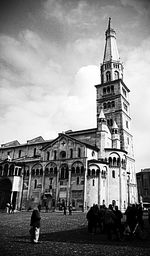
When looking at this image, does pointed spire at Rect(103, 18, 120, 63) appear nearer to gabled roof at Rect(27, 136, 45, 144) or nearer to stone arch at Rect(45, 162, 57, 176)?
Result: gabled roof at Rect(27, 136, 45, 144)

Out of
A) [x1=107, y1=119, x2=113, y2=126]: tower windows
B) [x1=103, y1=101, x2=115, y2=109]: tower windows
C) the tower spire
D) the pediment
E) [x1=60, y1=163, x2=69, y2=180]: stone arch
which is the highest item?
the tower spire

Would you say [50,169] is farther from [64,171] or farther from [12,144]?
[12,144]

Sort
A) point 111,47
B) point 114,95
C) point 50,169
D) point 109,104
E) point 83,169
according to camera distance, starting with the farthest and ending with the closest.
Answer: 1. point 111,47
2. point 109,104
3. point 114,95
4. point 50,169
5. point 83,169

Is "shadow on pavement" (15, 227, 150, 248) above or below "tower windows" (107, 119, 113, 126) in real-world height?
below

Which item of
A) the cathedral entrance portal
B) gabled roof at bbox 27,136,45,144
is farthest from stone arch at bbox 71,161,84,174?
gabled roof at bbox 27,136,45,144

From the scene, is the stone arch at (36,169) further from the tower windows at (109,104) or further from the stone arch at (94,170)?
the tower windows at (109,104)

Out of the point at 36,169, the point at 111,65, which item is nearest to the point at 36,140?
the point at 36,169

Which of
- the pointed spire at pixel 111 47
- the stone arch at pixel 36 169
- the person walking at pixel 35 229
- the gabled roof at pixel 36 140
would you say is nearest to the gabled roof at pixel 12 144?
the gabled roof at pixel 36 140

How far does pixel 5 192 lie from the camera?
52.5 meters

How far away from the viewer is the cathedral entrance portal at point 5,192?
51.7 m

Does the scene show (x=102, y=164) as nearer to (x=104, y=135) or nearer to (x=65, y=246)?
(x=104, y=135)

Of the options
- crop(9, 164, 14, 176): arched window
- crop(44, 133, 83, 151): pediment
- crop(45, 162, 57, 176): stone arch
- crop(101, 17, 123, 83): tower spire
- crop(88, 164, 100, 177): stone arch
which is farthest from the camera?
crop(101, 17, 123, 83): tower spire

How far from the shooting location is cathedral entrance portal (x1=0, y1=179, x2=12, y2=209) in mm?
51688

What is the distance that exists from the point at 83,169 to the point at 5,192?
21163 mm
